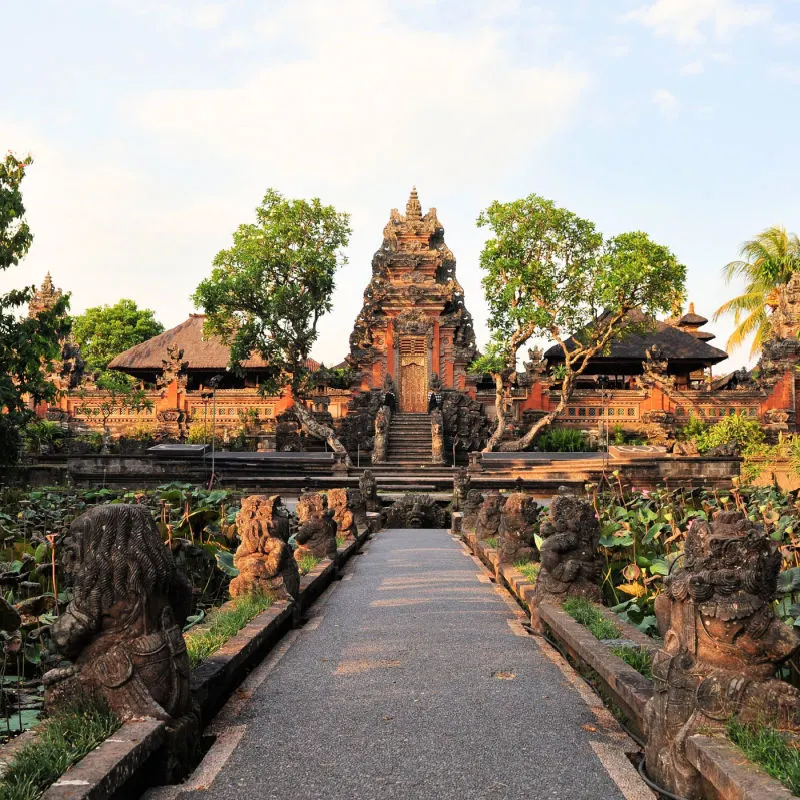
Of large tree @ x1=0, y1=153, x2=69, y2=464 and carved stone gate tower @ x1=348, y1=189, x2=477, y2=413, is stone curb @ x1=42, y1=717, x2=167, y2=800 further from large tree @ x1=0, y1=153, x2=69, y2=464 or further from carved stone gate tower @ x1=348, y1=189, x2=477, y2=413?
carved stone gate tower @ x1=348, y1=189, x2=477, y2=413

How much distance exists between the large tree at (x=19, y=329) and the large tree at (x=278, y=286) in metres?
13.4

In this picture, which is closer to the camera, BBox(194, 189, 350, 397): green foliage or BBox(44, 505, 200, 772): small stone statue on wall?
BBox(44, 505, 200, 772): small stone statue on wall

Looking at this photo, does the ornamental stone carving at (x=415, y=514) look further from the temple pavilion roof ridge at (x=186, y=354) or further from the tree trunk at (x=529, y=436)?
the temple pavilion roof ridge at (x=186, y=354)

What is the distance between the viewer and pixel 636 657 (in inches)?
177

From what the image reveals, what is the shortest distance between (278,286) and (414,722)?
23771 millimetres

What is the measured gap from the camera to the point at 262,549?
6520mm

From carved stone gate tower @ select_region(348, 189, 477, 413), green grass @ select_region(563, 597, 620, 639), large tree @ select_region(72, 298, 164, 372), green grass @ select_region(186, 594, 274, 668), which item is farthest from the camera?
large tree @ select_region(72, 298, 164, 372)

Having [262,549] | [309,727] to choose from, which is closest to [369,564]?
[262,549]

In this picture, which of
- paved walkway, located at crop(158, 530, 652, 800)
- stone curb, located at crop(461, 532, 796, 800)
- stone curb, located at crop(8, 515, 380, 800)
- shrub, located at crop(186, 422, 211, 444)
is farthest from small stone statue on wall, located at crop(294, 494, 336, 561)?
shrub, located at crop(186, 422, 211, 444)

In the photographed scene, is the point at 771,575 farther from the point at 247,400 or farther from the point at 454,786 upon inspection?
the point at 247,400

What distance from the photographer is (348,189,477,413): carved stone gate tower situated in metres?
31.3

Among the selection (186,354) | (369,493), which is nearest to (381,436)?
(369,493)

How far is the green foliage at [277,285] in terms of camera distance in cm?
2608

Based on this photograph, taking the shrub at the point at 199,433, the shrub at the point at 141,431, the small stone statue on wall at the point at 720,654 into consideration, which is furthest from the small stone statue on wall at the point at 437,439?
the small stone statue on wall at the point at 720,654
